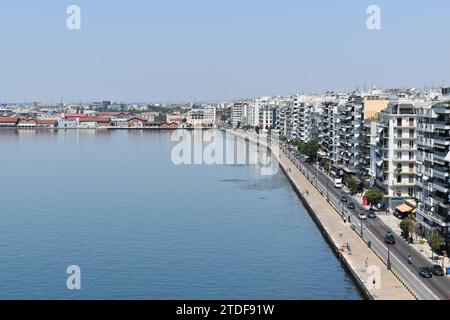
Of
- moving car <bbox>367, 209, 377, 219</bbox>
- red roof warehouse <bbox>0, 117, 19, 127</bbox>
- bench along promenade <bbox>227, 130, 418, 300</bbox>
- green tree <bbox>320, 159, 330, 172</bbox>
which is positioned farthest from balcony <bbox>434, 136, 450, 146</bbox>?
red roof warehouse <bbox>0, 117, 19, 127</bbox>

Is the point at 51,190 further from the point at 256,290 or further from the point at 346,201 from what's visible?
the point at 256,290

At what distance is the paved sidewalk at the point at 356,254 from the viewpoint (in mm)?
16891

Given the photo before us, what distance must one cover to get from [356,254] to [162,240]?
725cm

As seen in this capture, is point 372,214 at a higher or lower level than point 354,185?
lower

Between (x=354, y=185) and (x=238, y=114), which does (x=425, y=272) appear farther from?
(x=238, y=114)

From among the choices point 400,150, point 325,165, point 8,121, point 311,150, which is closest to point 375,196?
point 400,150

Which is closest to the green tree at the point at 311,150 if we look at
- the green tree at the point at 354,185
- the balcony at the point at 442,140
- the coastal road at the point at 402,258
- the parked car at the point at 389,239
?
the green tree at the point at 354,185

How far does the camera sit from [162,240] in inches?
1023

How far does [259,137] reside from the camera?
314 ft

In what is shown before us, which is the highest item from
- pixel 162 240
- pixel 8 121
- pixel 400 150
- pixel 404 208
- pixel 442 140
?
pixel 8 121

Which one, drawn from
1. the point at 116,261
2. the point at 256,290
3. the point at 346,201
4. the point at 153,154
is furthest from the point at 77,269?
the point at 153,154

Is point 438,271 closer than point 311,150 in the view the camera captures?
Yes

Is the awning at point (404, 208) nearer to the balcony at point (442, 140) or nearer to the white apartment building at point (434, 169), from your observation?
the white apartment building at point (434, 169)
